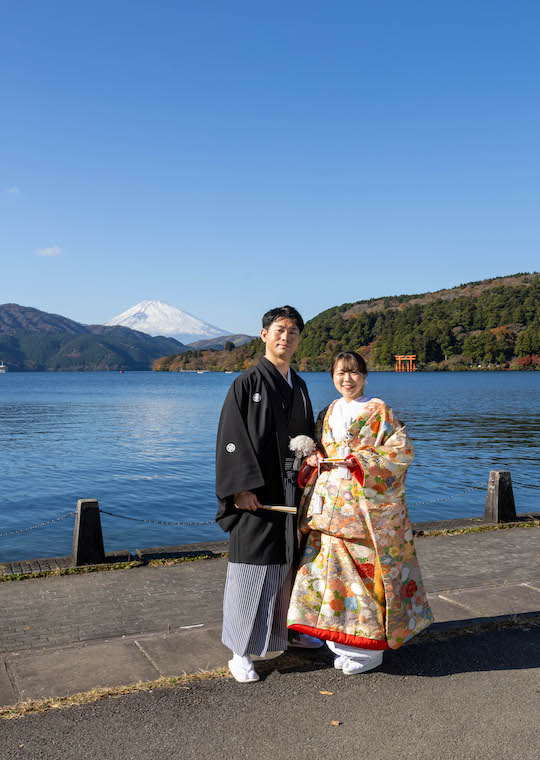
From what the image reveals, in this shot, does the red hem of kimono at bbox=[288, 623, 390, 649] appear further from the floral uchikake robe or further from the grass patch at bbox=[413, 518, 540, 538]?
the grass patch at bbox=[413, 518, 540, 538]

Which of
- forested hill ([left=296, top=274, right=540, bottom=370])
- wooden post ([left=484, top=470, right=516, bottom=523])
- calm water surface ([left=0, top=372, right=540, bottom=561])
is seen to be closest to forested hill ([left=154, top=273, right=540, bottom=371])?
forested hill ([left=296, top=274, right=540, bottom=370])

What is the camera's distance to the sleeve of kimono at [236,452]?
4055mm

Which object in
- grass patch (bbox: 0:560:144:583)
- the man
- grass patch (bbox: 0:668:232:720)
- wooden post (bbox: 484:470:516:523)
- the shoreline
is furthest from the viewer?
wooden post (bbox: 484:470:516:523)

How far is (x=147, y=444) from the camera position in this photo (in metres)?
29.1

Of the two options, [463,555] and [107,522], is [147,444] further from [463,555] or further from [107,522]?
[463,555]

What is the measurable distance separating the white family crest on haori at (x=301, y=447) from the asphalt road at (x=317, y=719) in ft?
4.29

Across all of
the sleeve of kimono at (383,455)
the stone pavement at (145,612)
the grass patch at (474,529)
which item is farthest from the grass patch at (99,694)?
the grass patch at (474,529)

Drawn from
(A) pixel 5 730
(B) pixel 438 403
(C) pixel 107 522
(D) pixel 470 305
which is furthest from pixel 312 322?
(A) pixel 5 730

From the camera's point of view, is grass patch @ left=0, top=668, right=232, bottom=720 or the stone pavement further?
the stone pavement

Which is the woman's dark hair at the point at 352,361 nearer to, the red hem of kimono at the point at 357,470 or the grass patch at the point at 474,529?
the red hem of kimono at the point at 357,470

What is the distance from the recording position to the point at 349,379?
425 centimetres

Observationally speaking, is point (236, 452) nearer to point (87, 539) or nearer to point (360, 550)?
point (360, 550)

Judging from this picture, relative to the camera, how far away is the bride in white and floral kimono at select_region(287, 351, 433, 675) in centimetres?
401

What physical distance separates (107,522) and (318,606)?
35.6ft
